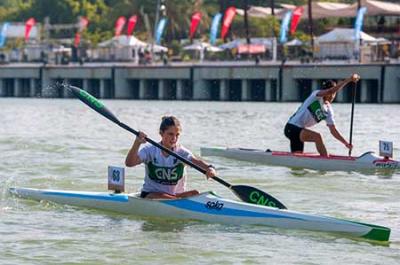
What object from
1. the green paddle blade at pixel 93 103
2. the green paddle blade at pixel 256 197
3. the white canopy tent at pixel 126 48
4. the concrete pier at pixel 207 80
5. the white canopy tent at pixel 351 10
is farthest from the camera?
the white canopy tent at pixel 126 48

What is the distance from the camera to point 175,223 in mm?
15992

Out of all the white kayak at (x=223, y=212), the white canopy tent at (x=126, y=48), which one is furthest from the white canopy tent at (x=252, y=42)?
the white kayak at (x=223, y=212)

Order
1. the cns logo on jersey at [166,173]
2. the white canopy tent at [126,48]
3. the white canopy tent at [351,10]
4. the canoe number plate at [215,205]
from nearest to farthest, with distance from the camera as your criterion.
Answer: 1. the canoe number plate at [215,205]
2. the cns logo on jersey at [166,173]
3. the white canopy tent at [351,10]
4. the white canopy tent at [126,48]

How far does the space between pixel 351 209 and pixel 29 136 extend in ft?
62.2

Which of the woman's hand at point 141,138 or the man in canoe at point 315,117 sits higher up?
the woman's hand at point 141,138

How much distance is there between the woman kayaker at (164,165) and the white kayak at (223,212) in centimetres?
17

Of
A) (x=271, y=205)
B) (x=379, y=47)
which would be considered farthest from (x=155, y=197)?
(x=379, y=47)

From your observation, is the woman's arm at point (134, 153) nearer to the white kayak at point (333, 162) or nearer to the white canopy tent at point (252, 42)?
the white kayak at point (333, 162)

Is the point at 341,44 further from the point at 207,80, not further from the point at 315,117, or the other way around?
the point at 315,117

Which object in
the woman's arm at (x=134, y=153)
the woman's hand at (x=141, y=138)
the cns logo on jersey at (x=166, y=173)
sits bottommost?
the cns logo on jersey at (x=166, y=173)

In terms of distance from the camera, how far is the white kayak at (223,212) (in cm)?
1471

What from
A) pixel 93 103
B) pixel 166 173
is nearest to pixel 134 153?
pixel 166 173

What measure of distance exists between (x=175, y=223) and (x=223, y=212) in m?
0.75

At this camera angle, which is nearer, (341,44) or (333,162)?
(333,162)
